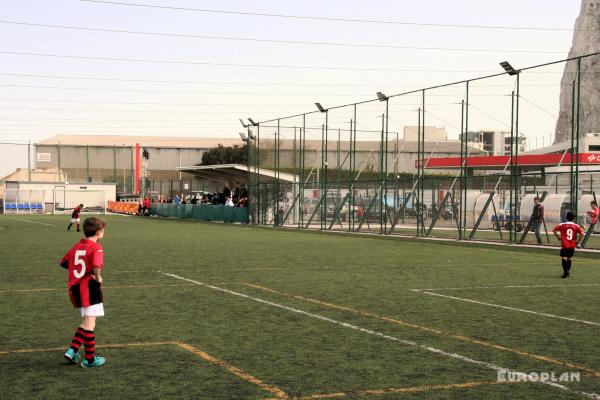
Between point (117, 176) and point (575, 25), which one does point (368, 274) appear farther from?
point (575, 25)

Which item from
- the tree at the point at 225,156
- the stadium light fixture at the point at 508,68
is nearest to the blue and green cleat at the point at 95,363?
the stadium light fixture at the point at 508,68

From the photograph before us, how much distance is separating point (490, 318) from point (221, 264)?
385 inches

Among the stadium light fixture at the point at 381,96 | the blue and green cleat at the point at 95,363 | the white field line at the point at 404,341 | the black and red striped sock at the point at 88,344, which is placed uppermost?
the stadium light fixture at the point at 381,96

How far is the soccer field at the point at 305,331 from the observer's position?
24.6ft

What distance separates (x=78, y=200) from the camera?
241 feet

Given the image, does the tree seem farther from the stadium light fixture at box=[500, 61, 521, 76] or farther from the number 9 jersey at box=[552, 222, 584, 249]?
the number 9 jersey at box=[552, 222, 584, 249]

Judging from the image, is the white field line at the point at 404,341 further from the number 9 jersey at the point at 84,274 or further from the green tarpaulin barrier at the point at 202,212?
the green tarpaulin barrier at the point at 202,212

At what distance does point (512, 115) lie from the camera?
2992cm

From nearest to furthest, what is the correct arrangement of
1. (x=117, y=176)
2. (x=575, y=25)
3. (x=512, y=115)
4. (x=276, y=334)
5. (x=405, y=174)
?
(x=276, y=334) → (x=512, y=115) → (x=405, y=174) → (x=117, y=176) → (x=575, y=25)

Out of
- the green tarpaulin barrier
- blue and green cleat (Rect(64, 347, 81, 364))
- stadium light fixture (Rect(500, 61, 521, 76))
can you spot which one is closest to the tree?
the green tarpaulin barrier

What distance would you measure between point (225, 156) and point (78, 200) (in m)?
41.9

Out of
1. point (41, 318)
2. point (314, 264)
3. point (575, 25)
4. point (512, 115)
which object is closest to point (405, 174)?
point (512, 115)

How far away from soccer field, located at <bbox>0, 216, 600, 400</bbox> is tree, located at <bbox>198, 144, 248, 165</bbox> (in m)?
92.6

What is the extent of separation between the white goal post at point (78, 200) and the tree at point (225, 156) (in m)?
37.3
